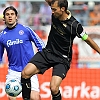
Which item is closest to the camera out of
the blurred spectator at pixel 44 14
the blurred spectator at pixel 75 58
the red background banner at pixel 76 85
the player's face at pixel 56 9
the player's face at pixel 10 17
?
the player's face at pixel 56 9

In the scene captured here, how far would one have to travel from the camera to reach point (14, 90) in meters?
8.55

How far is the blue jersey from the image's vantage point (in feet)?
29.0

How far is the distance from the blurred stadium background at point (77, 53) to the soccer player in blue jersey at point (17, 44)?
2.47 m

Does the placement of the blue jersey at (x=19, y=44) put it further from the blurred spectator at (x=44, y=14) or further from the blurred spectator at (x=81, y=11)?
the blurred spectator at (x=81, y=11)

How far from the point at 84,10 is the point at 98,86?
146 inches

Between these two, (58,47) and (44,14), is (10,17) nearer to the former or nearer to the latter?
(58,47)

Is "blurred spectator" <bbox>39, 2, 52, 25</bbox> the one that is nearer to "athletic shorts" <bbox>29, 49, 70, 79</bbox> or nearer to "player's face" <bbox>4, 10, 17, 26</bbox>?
"player's face" <bbox>4, 10, 17, 26</bbox>

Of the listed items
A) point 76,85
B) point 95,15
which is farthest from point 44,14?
point 76,85

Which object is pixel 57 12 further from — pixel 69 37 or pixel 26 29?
pixel 26 29

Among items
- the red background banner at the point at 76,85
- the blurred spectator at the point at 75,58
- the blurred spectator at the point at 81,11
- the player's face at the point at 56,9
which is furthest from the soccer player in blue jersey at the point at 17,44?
the blurred spectator at the point at 81,11

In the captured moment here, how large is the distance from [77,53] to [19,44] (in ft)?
14.2

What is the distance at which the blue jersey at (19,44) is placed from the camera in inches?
348

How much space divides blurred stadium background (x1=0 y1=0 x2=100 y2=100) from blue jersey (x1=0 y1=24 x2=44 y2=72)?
253 centimetres

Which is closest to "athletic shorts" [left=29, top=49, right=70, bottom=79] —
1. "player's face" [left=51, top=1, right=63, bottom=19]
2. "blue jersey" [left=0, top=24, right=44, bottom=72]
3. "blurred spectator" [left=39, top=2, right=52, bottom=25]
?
"blue jersey" [left=0, top=24, right=44, bottom=72]
